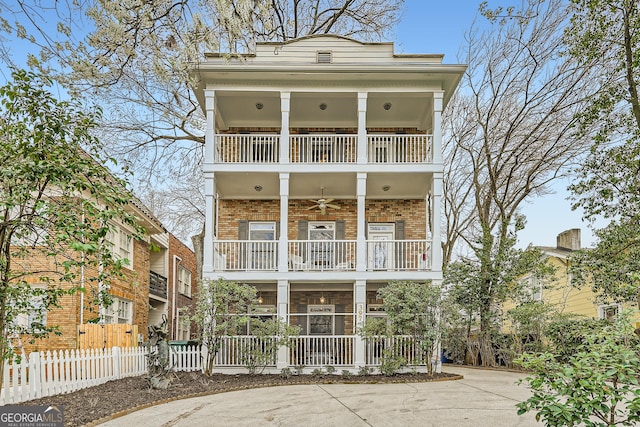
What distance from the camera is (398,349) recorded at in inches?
549

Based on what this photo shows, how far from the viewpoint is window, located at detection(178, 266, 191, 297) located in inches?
1100

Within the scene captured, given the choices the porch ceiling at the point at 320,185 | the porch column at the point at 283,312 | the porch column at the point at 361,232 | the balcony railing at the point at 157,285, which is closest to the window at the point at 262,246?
the porch column at the point at 283,312

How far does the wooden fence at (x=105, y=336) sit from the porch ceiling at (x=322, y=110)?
6897 millimetres

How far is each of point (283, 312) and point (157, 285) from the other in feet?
37.1

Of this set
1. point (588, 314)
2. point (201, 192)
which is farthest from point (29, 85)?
point (588, 314)

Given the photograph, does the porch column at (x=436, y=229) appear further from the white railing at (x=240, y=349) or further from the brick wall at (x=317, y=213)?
the white railing at (x=240, y=349)

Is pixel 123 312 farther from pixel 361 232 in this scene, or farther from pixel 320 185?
pixel 361 232

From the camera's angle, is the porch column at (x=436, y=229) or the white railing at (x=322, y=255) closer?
the porch column at (x=436, y=229)

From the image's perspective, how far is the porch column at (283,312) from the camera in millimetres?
14430

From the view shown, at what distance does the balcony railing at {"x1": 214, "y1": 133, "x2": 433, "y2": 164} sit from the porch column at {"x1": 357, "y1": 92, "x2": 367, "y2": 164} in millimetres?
259

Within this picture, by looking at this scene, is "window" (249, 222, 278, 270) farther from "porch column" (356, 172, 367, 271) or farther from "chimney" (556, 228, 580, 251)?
"chimney" (556, 228, 580, 251)

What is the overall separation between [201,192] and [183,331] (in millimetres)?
8313

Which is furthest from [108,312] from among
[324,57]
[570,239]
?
[570,239]

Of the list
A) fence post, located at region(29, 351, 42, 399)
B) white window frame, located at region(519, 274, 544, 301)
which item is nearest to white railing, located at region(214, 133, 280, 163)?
fence post, located at region(29, 351, 42, 399)
